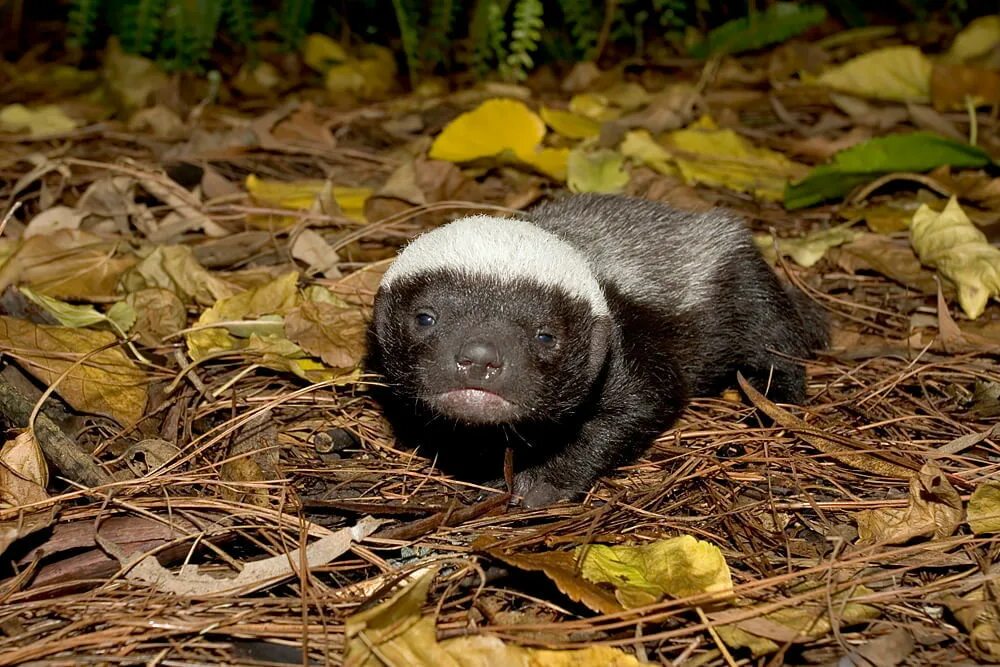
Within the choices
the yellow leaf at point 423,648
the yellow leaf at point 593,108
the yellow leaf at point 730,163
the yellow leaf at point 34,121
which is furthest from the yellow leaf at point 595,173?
the yellow leaf at point 423,648

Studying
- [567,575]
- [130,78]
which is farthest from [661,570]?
[130,78]

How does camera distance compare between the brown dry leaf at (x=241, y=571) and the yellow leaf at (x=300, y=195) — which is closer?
the brown dry leaf at (x=241, y=571)

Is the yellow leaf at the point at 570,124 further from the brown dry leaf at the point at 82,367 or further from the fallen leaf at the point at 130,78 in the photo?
the brown dry leaf at the point at 82,367

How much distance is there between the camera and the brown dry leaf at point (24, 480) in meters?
3.32

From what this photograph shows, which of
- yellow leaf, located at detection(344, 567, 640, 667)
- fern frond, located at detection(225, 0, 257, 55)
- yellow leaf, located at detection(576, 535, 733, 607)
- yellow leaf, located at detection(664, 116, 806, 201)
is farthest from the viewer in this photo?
fern frond, located at detection(225, 0, 257, 55)

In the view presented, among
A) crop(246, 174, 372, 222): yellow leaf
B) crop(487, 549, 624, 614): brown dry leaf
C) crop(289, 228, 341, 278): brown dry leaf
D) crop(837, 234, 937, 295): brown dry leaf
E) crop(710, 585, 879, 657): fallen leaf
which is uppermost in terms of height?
crop(246, 174, 372, 222): yellow leaf

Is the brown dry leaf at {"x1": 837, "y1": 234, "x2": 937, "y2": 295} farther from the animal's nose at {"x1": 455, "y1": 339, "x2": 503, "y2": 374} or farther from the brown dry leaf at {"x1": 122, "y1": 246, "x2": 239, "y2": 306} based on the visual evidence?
the brown dry leaf at {"x1": 122, "y1": 246, "x2": 239, "y2": 306}

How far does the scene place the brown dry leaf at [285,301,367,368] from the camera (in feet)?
15.0

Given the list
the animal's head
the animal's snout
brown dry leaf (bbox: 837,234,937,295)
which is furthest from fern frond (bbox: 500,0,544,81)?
the animal's snout

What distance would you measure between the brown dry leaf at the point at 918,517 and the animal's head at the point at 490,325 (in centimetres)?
114

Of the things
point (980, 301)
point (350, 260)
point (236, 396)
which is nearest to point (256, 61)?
point (350, 260)

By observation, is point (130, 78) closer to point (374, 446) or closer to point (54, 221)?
point (54, 221)

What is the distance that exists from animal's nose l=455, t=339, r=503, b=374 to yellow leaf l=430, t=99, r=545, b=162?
288 centimetres

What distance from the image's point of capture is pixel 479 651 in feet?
9.17
